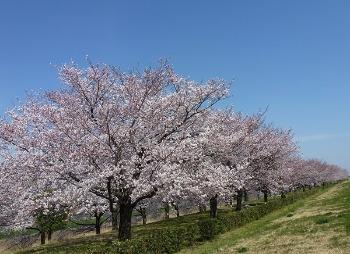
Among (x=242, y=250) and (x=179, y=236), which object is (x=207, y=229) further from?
(x=242, y=250)

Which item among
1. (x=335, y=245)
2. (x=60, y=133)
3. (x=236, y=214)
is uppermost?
(x=60, y=133)

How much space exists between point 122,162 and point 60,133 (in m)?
3.85

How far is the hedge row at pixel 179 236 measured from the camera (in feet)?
66.5

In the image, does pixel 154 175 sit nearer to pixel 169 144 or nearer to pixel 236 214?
pixel 169 144

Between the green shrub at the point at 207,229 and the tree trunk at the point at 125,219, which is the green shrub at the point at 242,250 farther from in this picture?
the green shrub at the point at 207,229

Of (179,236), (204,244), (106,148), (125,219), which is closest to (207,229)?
(204,244)

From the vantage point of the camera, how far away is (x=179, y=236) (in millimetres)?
25359

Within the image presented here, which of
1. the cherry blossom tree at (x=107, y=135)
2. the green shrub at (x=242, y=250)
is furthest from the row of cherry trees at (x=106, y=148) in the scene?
the green shrub at (x=242, y=250)

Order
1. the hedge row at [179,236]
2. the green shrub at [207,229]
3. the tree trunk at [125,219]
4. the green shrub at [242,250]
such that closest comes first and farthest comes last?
1. the green shrub at [242,250]
2. the hedge row at [179,236]
3. the tree trunk at [125,219]
4. the green shrub at [207,229]

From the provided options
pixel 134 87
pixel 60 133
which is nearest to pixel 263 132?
pixel 134 87

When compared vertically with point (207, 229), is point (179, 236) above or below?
below

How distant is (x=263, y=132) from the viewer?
171 feet

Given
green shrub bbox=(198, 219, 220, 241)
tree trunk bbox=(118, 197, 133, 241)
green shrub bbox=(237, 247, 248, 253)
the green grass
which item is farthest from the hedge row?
green shrub bbox=(237, 247, 248, 253)

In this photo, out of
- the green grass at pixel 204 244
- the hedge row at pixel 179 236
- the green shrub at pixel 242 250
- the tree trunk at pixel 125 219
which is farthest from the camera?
the tree trunk at pixel 125 219
